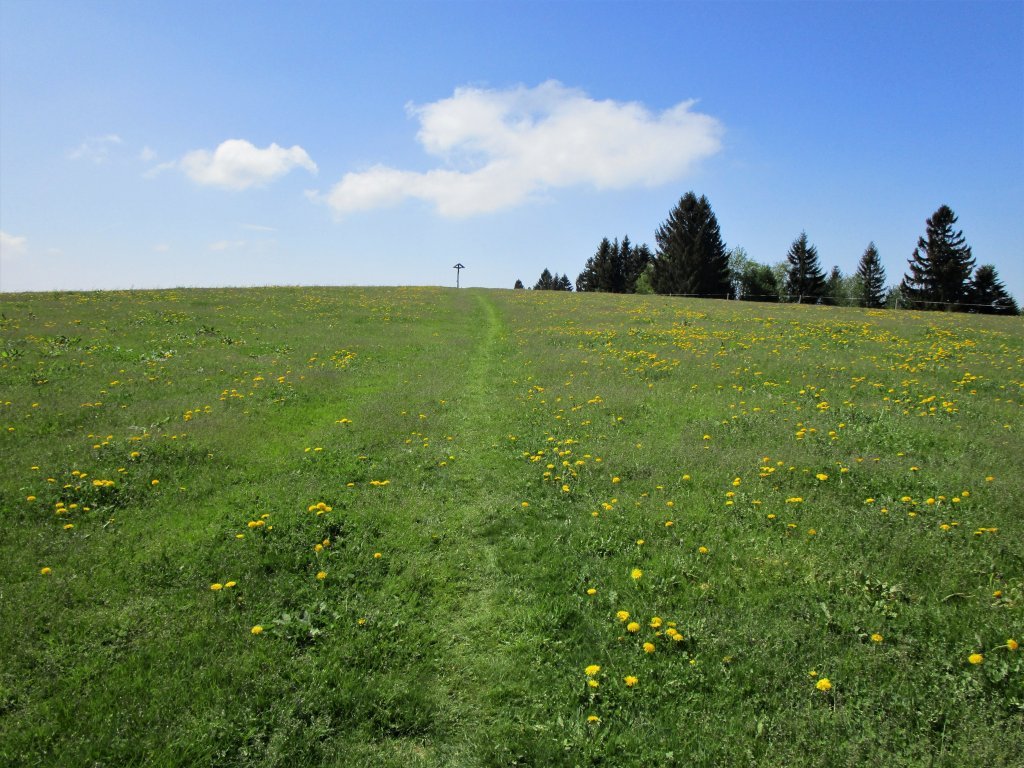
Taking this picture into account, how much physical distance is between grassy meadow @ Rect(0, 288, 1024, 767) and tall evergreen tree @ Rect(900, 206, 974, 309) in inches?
2755

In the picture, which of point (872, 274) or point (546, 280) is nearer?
point (872, 274)

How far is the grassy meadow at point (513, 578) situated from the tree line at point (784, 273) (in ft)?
179

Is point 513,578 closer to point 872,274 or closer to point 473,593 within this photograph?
point 473,593

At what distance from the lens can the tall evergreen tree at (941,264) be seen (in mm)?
66750

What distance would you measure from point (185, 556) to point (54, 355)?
1507cm

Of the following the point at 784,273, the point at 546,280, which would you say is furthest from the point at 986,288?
the point at 546,280

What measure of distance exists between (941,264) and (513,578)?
8518 centimetres

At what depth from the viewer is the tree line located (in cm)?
6700

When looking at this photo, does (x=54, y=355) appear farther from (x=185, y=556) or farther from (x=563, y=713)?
(x=563, y=713)

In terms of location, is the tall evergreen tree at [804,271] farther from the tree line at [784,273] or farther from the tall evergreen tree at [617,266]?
the tall evergreen tree at [617,266]

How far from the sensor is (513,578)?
6055 mm

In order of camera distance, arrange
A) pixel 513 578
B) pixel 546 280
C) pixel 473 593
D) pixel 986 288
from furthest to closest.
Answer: pixel 546 280
pixel 986 288
pixel 513 578
pixel 473 593

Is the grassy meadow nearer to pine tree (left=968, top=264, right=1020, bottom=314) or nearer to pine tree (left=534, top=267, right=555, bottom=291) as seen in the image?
pine tree (left=968, top=264, right=1020, bottom=314)

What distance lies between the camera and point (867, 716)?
162 inches
